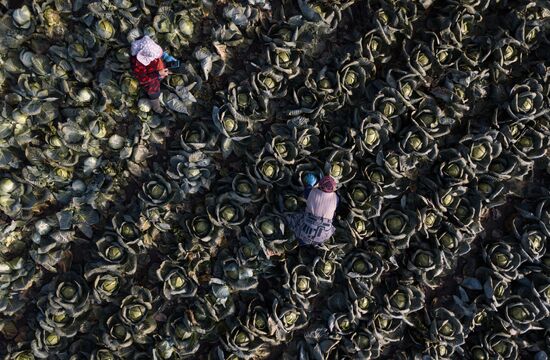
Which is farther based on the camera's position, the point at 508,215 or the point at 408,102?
the point at 508,215

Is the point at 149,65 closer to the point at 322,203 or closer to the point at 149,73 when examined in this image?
the point at 149,73

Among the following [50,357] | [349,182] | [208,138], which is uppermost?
[208,138]

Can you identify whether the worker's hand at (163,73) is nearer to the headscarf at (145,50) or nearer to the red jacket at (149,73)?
the red jacket at (149,73)

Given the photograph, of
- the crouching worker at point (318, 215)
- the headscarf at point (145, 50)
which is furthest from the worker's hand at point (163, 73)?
the crouching worker at point (318, 215)

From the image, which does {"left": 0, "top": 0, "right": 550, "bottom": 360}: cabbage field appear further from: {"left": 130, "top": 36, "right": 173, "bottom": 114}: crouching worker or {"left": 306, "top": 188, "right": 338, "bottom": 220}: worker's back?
{"left": 306, "top": 188, "right": 338, "bottom": 220}: worker's back

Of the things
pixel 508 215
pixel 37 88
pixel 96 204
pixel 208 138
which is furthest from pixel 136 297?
pixel 508 215

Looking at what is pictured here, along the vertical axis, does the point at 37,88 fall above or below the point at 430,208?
above

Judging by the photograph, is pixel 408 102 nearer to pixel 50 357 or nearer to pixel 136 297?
pixel 136 297

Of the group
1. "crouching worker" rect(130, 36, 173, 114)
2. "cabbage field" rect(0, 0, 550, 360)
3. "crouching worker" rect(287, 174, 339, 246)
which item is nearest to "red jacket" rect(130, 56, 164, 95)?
"crouching worker" rect(130, 36, 173, 114)
